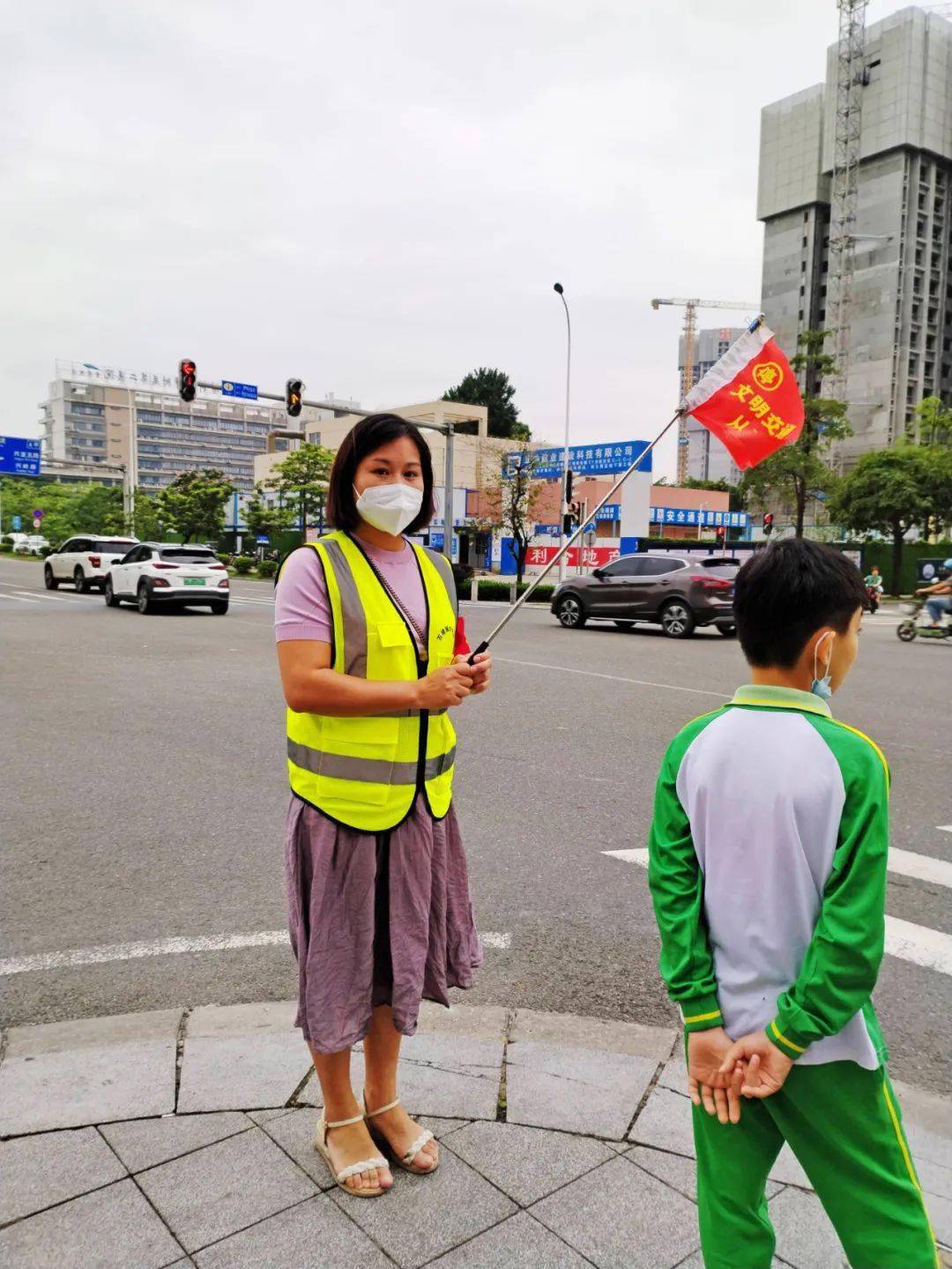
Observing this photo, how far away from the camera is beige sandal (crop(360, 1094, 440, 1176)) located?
226cm

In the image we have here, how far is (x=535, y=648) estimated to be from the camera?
1536cm

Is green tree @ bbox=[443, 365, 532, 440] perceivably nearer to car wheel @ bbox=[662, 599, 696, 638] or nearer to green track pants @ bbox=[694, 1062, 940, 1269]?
car wheel @ bbox=[662, 599, 696, 638]

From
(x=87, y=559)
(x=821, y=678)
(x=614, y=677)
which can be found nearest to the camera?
(x=821, y=678)

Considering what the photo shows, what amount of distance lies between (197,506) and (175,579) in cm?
4113

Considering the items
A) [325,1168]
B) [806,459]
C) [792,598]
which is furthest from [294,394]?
[792,598]

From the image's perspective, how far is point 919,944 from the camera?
12.9 ft

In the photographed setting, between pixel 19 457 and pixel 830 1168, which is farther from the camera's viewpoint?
pixel 19 457

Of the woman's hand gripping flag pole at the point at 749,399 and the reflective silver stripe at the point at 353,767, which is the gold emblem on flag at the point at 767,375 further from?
the reflective silver stripe at the point at 353,767

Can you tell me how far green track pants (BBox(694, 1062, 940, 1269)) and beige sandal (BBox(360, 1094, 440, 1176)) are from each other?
83cm

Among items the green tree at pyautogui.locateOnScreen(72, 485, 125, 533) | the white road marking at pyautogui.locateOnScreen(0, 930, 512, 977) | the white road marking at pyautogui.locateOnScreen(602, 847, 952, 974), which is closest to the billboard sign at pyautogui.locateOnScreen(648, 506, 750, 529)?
the green tree at pyautogui.locateOnScreen(72, 485, 125, 533)

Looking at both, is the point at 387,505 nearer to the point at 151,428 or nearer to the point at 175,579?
the point at 175,579

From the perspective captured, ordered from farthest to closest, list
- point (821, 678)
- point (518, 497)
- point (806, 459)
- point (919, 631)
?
point (806, 459) → point (518, 497) → point (919, 631) → point (821, 678)

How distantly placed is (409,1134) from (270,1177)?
0.33m

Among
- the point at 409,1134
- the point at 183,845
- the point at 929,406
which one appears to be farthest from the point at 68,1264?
the point at 929,406
